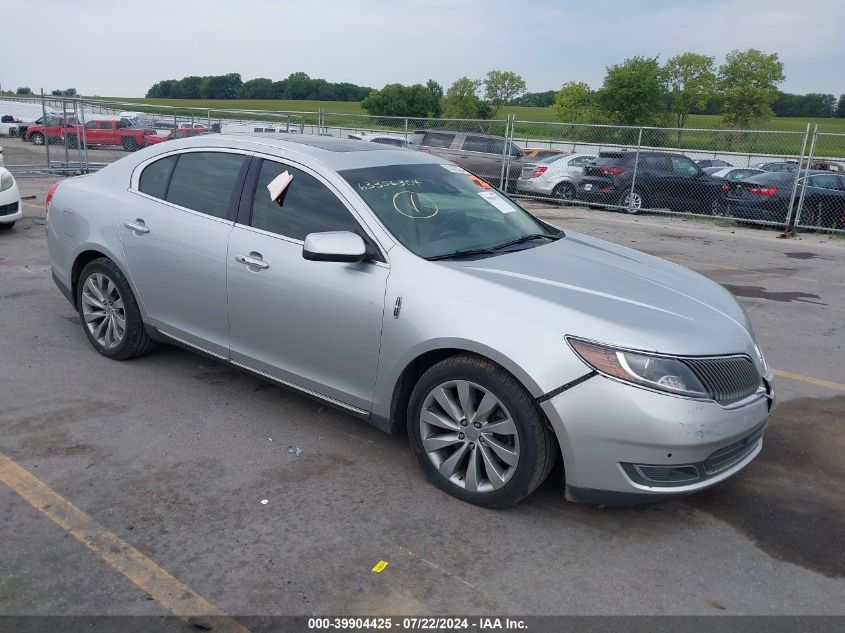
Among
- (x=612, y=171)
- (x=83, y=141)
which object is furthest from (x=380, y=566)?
(x=83, y=141)

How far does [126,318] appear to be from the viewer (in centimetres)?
509

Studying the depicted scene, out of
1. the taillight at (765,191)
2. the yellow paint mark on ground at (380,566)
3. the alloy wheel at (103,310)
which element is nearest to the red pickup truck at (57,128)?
the alloy wheel at (103,310)

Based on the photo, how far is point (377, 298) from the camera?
3.73 m

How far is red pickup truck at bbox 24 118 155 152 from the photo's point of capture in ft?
60.1

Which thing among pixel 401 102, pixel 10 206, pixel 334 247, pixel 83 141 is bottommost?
pixel 10 206

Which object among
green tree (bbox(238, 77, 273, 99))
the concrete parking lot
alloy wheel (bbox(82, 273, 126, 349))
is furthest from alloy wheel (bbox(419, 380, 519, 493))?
green tree (bbox(238, 77, 273, 99))

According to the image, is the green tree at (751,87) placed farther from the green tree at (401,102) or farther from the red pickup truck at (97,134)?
the red pickup truck at (97,134)

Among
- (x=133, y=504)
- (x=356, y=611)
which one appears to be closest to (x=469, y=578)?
(x=356, y=611)

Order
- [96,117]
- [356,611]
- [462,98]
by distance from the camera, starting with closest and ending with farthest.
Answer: [356,611], [96,117], [462,98]

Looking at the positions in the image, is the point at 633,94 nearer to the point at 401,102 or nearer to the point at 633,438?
the point at 401,102

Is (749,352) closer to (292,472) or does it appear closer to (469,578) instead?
(469,578)

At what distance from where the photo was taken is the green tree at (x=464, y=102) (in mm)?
73750

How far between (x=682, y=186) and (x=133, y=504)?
15.5 metres

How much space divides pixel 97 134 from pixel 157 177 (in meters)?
17.3
